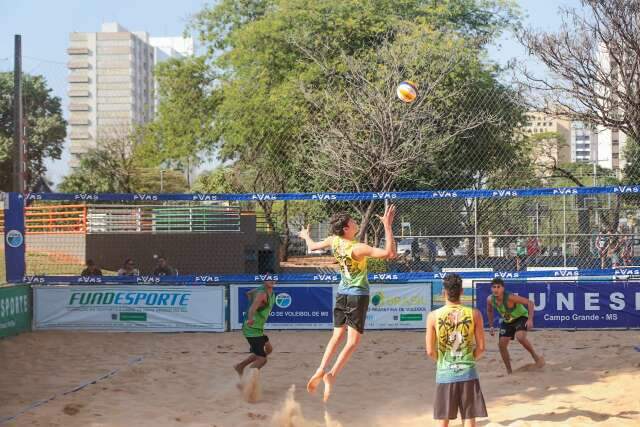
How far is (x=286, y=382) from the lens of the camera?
33.9 feet

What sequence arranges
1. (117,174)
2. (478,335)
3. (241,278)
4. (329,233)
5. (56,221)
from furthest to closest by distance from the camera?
(117,174), (56,221), (329,233), (241,278), (478,335)

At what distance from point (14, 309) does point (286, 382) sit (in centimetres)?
609

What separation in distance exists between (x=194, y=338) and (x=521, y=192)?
6146mm

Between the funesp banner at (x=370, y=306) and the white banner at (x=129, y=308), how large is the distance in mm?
527

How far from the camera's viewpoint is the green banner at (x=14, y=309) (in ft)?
44.0

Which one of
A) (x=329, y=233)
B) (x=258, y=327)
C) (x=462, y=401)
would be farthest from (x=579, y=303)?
(x=462, y=401)

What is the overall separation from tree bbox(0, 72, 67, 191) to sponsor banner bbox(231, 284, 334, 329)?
3413cm

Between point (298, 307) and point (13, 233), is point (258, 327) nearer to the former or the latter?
point (298, 307)

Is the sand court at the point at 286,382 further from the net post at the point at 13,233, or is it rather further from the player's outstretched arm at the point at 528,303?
the net post at the point at 13,233

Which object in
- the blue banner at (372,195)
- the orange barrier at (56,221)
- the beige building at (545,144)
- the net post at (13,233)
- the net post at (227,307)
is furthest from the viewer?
the beige building at (545,144)

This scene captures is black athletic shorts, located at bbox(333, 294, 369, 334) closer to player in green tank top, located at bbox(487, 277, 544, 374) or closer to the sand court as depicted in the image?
the sand court

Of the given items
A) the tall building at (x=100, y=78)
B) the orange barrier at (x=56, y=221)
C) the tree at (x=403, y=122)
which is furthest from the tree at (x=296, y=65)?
the tall building at (x=100, y=78)

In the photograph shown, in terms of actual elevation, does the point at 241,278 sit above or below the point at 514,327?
above

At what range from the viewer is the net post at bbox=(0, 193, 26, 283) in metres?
13.7
